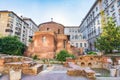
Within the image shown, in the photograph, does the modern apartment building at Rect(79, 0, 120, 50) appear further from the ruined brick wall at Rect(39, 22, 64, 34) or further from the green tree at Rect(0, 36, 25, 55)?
the green tree at Rect(0, 36, 25, 55)

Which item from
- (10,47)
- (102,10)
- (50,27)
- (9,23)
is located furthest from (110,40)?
(9,23)

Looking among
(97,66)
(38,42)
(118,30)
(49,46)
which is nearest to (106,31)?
(118,30)

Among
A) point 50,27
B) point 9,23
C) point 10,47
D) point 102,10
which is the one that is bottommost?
point 10,47

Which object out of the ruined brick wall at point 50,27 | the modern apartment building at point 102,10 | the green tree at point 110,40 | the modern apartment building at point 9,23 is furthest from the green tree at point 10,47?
the modern apartment building at point 102,10

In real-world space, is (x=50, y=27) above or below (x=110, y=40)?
above

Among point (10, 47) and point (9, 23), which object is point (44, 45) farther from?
point (9, 23)

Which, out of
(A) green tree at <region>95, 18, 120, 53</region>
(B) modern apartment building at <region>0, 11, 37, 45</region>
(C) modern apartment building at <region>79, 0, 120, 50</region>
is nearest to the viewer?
(A) green tree at <region>95, 18, 120, 53</region>

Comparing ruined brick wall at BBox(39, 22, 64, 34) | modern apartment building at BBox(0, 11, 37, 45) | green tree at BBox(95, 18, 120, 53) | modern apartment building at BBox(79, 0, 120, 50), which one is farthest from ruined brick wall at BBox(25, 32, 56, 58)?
modern apartment building at BBox(0, 11, 37, 45)

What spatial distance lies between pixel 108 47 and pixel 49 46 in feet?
38.6

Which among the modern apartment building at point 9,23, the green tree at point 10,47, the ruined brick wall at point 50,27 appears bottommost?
the green tree at point 10,47

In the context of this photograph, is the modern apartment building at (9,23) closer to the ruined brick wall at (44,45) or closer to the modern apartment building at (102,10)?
the ruined brick wall at (44,45)

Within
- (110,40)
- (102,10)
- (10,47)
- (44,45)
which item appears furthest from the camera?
(102,10)

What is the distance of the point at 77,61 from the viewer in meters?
20.0

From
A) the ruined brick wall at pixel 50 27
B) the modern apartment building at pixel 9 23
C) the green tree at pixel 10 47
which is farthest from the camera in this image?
the modern apartment building at pixel 9 23
